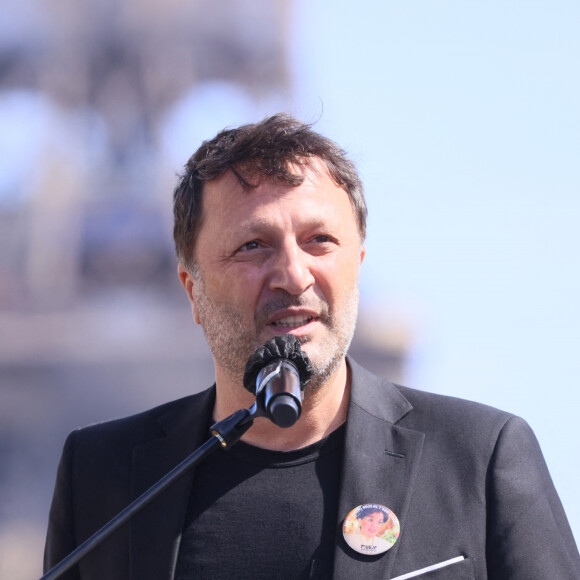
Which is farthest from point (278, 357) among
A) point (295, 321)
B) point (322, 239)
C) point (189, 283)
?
point (189, 283)

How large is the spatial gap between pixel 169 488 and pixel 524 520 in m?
1.23

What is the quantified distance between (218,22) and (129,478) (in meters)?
38.1

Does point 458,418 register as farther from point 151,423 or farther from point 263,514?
point 151,423

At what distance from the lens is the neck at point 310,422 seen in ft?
12.6

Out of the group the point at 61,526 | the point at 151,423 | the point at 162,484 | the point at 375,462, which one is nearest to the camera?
the point at 162,484

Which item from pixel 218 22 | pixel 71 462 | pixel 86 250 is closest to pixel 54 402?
pixel 86 250

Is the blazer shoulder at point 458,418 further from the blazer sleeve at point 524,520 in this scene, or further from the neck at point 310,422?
the neck at point 310,422

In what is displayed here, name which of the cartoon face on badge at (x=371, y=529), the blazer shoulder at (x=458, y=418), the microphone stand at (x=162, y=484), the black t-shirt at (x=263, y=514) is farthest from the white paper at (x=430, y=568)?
the microphone stand at (x=162, y=484)

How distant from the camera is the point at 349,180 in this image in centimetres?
416

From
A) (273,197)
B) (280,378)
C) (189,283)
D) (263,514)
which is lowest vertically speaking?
(263,514)

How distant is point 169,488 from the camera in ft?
11.7

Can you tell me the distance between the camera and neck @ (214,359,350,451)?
3844 millimetres

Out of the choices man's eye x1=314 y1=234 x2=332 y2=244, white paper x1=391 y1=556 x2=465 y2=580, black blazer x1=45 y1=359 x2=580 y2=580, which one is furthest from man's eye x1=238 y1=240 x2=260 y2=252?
white paper x1=391 y1=556 x2=465 y2=580

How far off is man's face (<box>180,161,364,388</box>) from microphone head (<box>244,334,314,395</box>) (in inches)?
24.4
